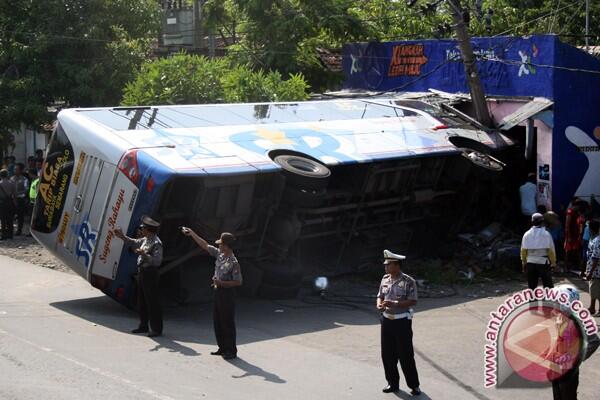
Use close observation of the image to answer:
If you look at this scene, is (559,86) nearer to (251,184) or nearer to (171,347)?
(251,184)

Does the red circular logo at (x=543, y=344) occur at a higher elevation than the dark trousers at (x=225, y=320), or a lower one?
higher

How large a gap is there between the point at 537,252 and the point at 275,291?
12.4 feet

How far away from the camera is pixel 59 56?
894 inches

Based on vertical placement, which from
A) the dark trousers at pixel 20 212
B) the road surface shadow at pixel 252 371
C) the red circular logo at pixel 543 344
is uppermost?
the red circular logo at pixel 543 344

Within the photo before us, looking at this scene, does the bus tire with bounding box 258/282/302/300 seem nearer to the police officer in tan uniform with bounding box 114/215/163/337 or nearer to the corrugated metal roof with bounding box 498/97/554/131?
the police officer in tan uniform with bounding box 114/215/163/337

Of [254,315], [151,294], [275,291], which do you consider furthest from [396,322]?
[275,291]

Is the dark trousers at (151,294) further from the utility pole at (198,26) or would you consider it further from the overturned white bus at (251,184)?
the utility pole at (198,26)

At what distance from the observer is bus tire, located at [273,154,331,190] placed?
13.1m

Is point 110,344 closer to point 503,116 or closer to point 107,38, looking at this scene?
point 503,116

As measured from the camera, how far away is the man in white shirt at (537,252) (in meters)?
13.2

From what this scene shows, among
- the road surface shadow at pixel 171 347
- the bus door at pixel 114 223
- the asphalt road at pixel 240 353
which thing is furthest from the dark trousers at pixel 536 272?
the bus door at pixel 114 223

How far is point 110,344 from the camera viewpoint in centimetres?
1119

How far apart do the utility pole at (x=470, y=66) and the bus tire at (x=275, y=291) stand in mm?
6016

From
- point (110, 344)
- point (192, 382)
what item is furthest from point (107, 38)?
point (192, 382)
